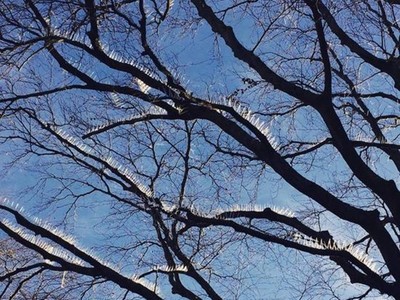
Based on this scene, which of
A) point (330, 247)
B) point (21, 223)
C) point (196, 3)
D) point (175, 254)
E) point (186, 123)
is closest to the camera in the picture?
point (330, 247)

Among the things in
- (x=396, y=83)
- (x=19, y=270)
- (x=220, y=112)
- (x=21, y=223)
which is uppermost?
(x=396, y=83)

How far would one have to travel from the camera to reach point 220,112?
532 centimetres

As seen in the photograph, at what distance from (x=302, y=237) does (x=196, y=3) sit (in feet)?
9.29

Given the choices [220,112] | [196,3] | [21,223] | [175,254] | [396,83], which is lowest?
[21,223]

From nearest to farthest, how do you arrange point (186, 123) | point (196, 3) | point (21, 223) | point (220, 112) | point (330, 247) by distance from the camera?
point (330, 247) → point (220, 112) → point (21, 223) → point (196, 3) → point (186, 123)

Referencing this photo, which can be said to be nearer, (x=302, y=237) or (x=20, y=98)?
(x=302, y=237)

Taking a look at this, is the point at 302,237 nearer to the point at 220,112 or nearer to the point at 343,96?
the point at 220,112

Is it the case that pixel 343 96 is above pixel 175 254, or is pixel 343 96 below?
above

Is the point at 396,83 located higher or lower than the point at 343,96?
lower

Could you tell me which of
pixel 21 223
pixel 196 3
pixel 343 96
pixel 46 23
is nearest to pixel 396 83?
pixel 343 96

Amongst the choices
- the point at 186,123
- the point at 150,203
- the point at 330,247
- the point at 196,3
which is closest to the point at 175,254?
the point at 150,203

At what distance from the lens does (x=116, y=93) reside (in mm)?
5574

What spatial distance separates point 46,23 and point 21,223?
202cm

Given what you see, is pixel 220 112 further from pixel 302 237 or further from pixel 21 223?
pixel 21 223
